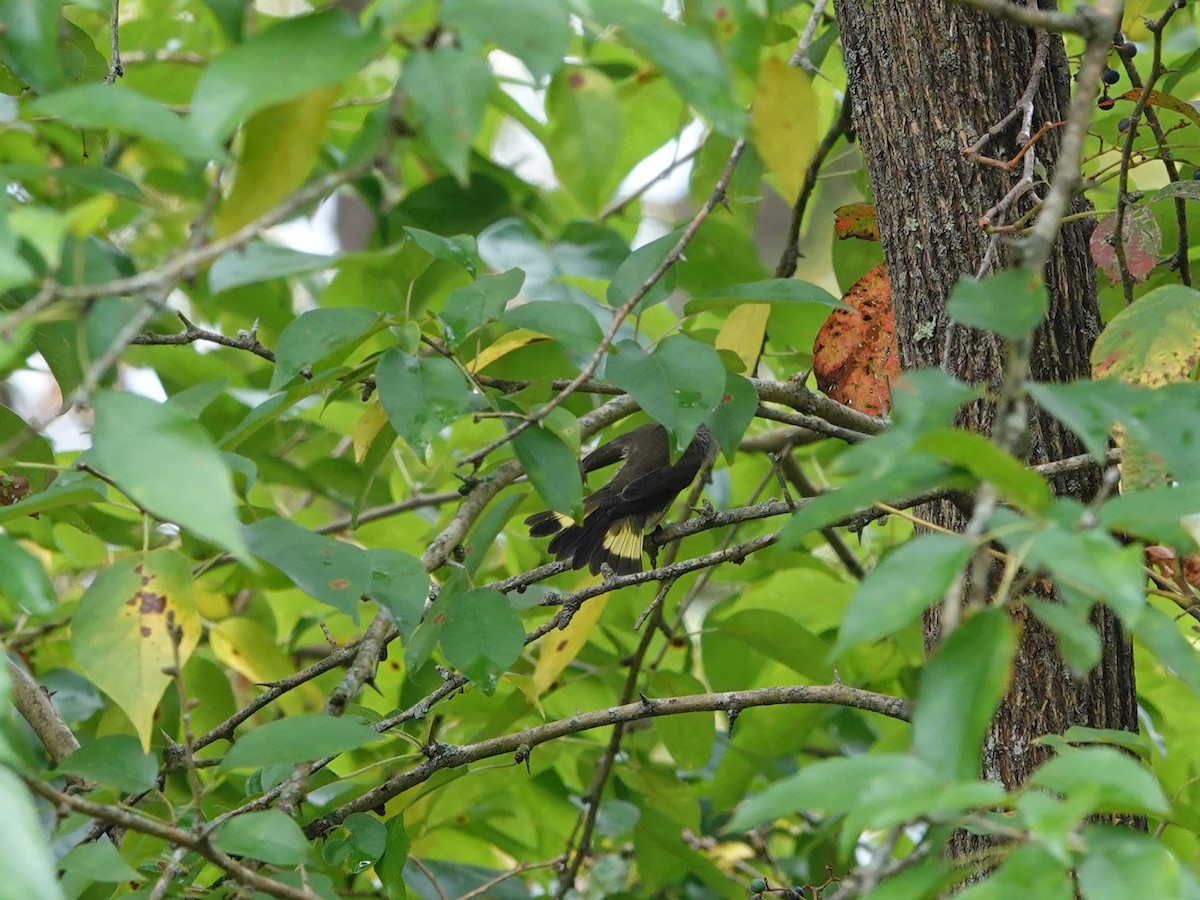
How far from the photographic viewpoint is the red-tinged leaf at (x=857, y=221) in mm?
1861

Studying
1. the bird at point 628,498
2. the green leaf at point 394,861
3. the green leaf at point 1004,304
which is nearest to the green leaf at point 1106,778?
the green leaf at point 1004,304

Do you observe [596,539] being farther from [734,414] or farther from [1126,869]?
[1126,869]

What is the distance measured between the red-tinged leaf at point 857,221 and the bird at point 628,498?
575 mm

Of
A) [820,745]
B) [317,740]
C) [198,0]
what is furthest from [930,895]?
[198,0]

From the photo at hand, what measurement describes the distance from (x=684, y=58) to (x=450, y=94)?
0.51ft

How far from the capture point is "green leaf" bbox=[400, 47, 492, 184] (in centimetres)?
75

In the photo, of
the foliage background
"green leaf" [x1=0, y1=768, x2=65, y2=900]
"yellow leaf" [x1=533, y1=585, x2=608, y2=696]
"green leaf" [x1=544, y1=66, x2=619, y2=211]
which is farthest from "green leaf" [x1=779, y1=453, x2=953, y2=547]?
"yellow leaf" [x1=533, y1=585, x2=608, y2=696]

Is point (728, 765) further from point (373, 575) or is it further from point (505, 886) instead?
point (373, 575)

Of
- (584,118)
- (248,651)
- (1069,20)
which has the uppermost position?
(1069,20)

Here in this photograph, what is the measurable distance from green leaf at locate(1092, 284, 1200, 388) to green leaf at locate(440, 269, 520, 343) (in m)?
0.63

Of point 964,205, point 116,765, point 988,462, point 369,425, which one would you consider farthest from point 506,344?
point 988,462

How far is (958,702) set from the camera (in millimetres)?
720

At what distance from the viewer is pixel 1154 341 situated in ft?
3.93

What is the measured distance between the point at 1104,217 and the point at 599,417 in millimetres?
724
